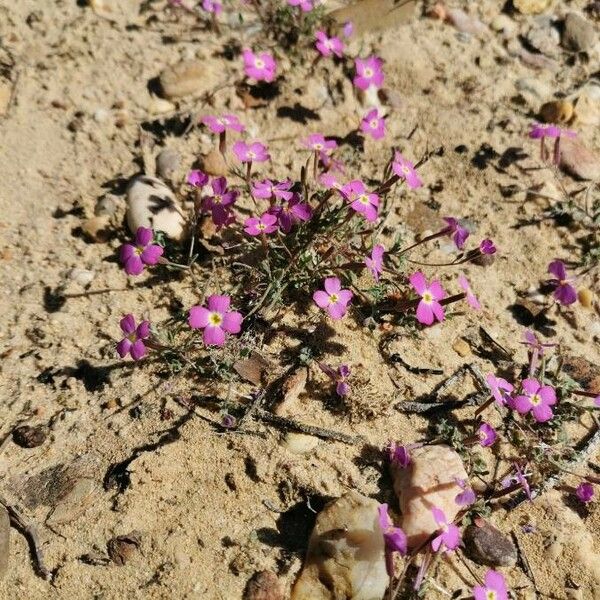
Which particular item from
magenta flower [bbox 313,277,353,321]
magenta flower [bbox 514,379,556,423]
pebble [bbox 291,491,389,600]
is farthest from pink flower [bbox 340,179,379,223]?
pebble [bbox 291,491,389,600]

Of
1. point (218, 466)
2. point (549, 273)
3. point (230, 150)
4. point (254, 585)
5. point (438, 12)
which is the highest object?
point (438, 12)

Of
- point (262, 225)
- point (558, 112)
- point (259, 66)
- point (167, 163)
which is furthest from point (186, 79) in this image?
point (558, 112)

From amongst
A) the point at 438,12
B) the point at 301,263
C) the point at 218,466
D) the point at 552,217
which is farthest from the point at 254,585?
the point at 438,12

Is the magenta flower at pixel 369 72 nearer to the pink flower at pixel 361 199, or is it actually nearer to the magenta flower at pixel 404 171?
the magenta flower at pixel 404 171

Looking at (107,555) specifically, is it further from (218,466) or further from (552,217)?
(552,217)

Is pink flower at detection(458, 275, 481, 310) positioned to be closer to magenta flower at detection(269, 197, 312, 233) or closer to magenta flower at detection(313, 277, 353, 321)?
magenta flower at detection(313, 277, 353, 321)

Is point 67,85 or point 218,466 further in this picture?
point 67,85

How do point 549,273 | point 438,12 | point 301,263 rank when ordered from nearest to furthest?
point 301,263
point 549,273
point 438,12
